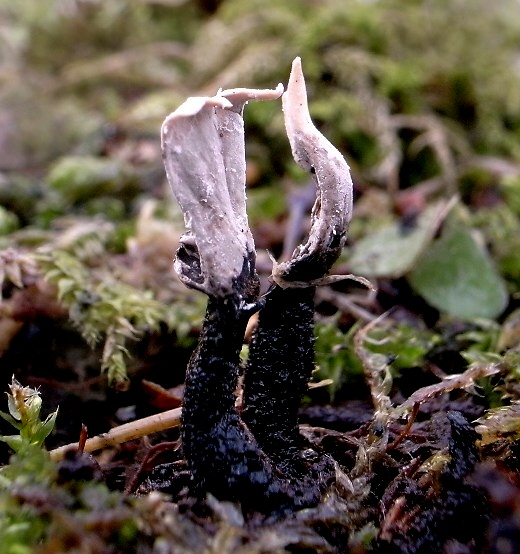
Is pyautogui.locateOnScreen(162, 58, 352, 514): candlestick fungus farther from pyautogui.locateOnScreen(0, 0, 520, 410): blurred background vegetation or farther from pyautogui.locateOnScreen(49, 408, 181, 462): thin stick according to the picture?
pyautogui.locateOnScreen(0, 0, 520, 410): blurred background vegetation

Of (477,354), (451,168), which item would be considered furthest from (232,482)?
(451,168)

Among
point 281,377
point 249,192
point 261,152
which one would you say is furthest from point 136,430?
point 261,152

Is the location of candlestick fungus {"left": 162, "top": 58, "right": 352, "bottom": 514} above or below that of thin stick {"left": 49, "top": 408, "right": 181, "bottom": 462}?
above

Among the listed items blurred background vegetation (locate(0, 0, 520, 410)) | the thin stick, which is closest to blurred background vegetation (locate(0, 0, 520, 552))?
blurred background vegetation (locate(0, 0, 520, 410))

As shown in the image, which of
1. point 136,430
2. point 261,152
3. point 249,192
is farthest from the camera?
point 261,152

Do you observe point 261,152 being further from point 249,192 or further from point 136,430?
point 136,430

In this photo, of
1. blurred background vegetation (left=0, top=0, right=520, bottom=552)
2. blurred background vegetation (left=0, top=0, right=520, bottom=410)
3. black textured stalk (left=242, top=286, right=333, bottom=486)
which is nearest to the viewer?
black textured stalk (left=242, top=286, right=333, bottom=486)

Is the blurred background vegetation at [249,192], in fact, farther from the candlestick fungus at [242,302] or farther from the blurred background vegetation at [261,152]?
the candlestick fungus at [242,302]

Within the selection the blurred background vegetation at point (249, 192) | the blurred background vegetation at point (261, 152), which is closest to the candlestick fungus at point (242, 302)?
the blurred background vegetation at point (249, 192)
